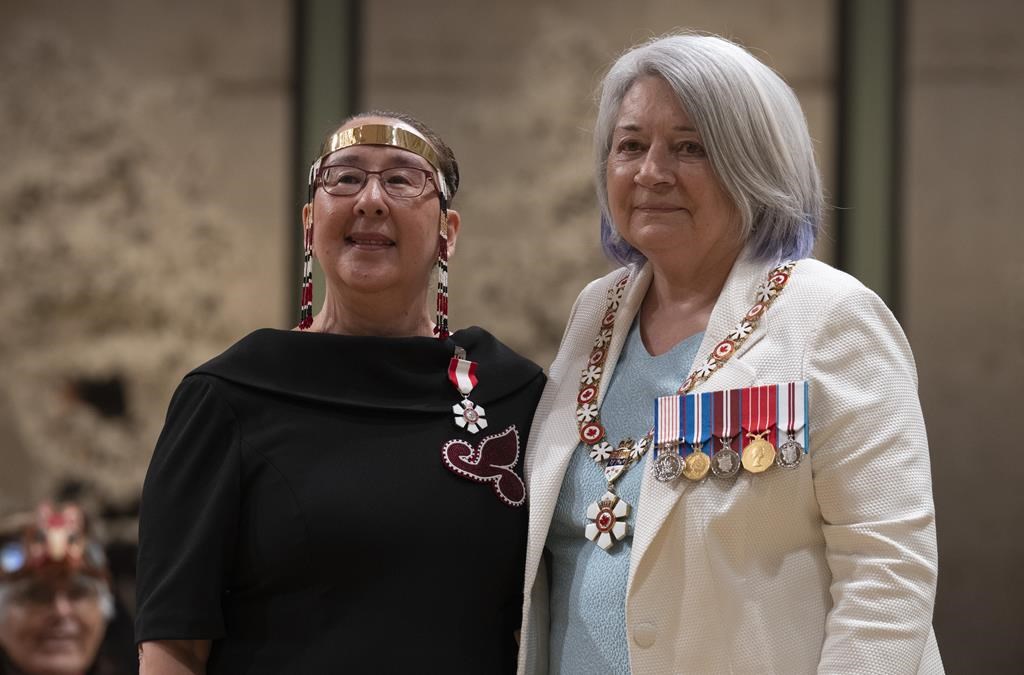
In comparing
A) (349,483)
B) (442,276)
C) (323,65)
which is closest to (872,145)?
(323,65)

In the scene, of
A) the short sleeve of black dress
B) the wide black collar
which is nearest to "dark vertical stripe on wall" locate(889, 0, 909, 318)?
the wide black collar

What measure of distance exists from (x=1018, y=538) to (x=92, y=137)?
3361 millimetres

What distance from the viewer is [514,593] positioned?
2.21 m

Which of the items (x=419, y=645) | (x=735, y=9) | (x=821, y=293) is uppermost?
(x=735, y=9)

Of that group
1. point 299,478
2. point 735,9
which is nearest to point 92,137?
point 735,9

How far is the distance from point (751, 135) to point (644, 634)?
0.78 meters

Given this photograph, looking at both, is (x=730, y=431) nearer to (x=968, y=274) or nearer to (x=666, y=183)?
(x=666, y=183)

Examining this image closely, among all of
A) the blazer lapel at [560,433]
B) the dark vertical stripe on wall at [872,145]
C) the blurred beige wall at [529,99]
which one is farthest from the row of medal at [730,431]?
the dark vertical stripe on wall at [872,145]

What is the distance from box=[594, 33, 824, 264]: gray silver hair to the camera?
2043 millimetres

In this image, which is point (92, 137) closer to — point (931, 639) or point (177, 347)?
point (177, 347)

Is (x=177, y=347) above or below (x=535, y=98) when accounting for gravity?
below

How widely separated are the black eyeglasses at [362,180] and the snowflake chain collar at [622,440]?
483mm

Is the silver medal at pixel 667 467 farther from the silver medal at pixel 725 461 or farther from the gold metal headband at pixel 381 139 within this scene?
the gold metal headband at pixel 381 139

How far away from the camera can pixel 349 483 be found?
2113 millimetres
